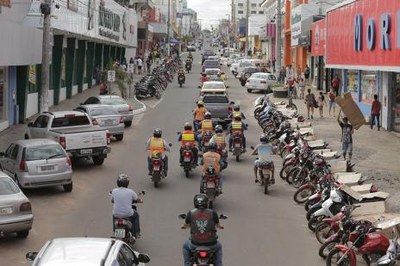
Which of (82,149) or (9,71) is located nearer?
(82,149)

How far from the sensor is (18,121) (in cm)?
3092

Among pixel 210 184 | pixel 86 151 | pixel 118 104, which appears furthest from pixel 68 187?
pixel 118 104

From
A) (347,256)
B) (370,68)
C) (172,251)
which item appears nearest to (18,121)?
(370,68)

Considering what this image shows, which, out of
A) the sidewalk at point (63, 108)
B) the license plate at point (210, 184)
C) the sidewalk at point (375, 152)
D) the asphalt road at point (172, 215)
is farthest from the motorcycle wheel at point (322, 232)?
the sidewalk at point (63, 108)

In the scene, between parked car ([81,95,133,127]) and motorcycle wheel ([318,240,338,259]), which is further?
parked car ([81,95,133,127])

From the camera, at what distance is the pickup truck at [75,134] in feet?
67.2

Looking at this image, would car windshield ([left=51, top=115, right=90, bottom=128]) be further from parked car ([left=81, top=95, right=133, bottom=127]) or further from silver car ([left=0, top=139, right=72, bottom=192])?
parked car ([left=81, top=95, right=133, bottom=127])

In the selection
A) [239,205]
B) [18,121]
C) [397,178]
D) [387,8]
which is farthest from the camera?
[18,121]

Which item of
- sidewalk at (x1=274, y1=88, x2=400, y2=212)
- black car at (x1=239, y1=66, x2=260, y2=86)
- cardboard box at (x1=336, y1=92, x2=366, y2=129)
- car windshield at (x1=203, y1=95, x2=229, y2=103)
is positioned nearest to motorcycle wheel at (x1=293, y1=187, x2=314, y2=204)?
sidewalk at (x1=274, y1=88, x2=400, y2=212)

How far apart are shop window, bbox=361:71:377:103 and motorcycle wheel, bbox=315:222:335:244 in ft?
63.5

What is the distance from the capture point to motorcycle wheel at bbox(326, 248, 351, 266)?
35.5 feet

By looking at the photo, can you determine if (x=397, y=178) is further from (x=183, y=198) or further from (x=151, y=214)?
(x=151, y=214)

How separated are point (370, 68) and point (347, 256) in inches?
758

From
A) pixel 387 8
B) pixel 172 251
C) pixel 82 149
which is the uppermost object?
pixel 387 8
